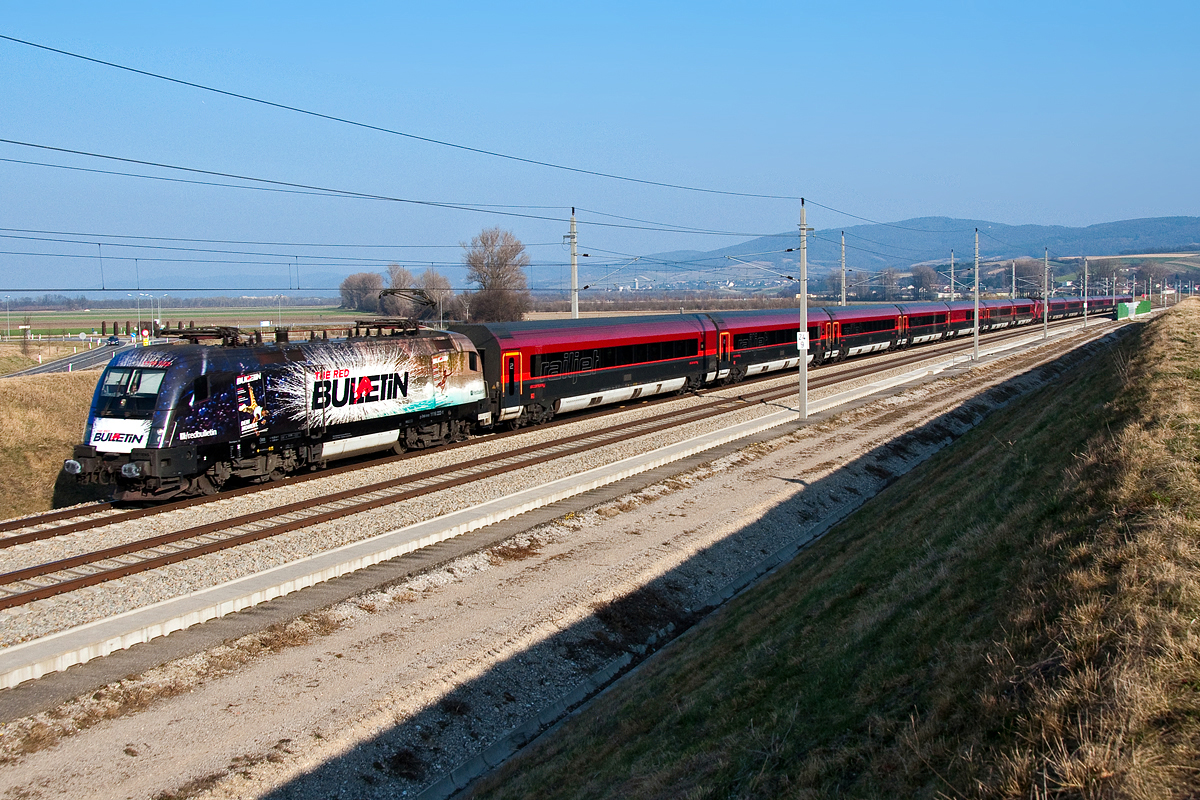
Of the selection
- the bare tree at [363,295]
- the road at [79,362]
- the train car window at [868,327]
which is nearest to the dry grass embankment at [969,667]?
the road at [79,362]

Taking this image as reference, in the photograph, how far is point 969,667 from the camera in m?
7.41

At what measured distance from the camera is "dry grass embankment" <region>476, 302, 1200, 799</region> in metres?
5.82

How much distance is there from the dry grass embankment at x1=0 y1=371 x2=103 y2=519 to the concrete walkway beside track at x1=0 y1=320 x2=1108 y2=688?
47.8 feet

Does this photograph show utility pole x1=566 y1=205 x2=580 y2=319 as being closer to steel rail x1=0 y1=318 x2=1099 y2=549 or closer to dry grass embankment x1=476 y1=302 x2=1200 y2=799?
steel rail x1=0 y1=318 x2=1099 y2=549

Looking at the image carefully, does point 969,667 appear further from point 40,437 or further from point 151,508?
point 40,437

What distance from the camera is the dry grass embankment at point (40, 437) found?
27719 millimetres

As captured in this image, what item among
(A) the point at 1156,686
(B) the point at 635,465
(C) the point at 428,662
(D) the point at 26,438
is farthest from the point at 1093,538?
(D) the point at 26,438

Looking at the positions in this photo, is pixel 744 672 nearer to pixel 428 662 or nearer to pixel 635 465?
pixel 428 662

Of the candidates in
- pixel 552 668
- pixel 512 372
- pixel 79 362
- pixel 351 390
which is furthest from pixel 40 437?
pixel 552 668

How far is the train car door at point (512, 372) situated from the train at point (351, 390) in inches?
1.5

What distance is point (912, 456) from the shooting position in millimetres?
30266

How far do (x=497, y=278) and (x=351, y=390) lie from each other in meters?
58.5

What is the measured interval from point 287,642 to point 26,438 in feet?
72.6

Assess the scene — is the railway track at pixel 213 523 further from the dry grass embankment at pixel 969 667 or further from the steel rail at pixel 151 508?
the dry grass embankment at pixel 969 667
